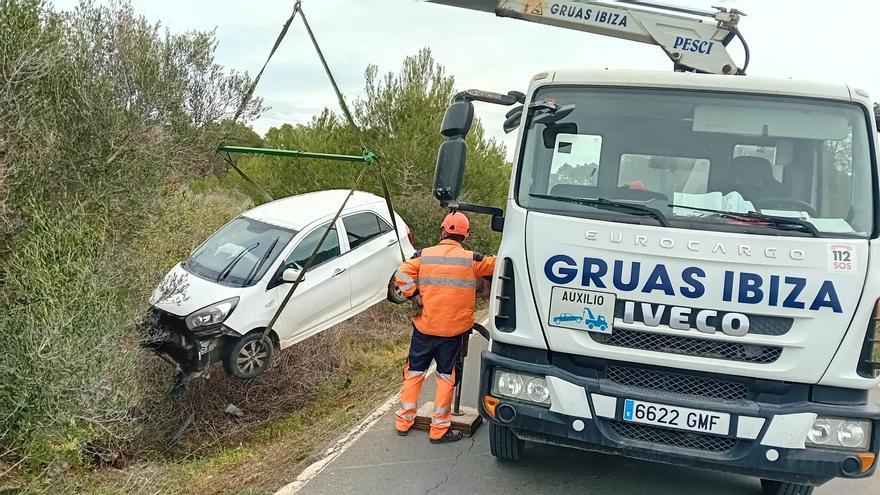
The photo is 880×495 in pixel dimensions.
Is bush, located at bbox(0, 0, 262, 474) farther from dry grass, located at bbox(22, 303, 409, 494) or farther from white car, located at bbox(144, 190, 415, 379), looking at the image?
white car, located at bbox(144, 190, 415, 379)

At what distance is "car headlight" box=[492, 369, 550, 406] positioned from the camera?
362 cm

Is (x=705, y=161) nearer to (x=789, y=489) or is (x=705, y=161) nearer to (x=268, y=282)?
(x=789, y=489)

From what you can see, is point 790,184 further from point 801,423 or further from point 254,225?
point 254,225

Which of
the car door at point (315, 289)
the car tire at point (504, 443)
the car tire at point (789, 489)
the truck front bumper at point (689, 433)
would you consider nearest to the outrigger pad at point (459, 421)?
the car tire at point (504, 443)

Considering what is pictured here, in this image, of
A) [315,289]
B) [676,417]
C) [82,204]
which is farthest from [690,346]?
[315,289]

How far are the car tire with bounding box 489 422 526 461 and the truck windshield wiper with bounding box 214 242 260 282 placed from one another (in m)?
3.51

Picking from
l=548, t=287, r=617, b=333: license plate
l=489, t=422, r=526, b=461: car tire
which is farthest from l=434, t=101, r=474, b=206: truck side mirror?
l=489, t=422, r=526, b=461: car tire

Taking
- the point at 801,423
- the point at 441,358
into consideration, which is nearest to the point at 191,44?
the point at 441,358

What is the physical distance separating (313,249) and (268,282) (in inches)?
31.3

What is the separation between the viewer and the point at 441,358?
4.87m

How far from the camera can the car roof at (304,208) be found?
7.37m

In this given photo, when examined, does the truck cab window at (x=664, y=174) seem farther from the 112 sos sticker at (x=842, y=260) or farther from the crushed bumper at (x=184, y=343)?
the crushed bumper at (x=184, y=343)

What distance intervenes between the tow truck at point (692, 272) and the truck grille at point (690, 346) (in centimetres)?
1

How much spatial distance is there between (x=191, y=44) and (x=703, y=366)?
4.67m
